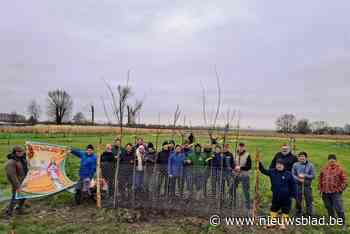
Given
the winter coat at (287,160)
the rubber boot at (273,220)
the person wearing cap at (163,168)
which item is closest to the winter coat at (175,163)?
the person wearing cap at (163,168)

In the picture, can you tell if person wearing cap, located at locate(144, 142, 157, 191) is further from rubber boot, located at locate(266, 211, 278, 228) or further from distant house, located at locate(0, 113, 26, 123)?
distant house, located at locate(0, 113, 26, 123)

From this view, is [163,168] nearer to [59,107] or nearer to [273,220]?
[273,220]

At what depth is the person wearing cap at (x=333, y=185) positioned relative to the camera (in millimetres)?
6637

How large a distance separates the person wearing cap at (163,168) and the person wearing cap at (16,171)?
10.1 feet

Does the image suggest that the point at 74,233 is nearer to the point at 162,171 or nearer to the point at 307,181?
the point at 162,171

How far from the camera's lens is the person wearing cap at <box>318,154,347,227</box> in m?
6.64

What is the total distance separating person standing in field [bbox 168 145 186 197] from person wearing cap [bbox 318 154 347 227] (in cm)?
317

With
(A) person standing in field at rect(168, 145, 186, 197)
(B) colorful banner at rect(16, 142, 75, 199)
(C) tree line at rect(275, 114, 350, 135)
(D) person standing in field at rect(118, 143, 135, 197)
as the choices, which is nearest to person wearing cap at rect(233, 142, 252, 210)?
(A) person standing in field at rect(168, 145, 186, 197)

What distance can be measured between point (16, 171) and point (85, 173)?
1.55 m

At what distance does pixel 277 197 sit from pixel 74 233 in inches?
161

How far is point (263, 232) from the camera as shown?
6055 mm

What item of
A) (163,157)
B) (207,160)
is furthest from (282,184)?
(163,157)

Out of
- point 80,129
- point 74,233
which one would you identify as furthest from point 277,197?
point 80,129

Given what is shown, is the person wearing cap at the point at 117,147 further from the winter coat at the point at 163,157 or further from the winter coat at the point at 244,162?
the winter coat at the point at 244,162
